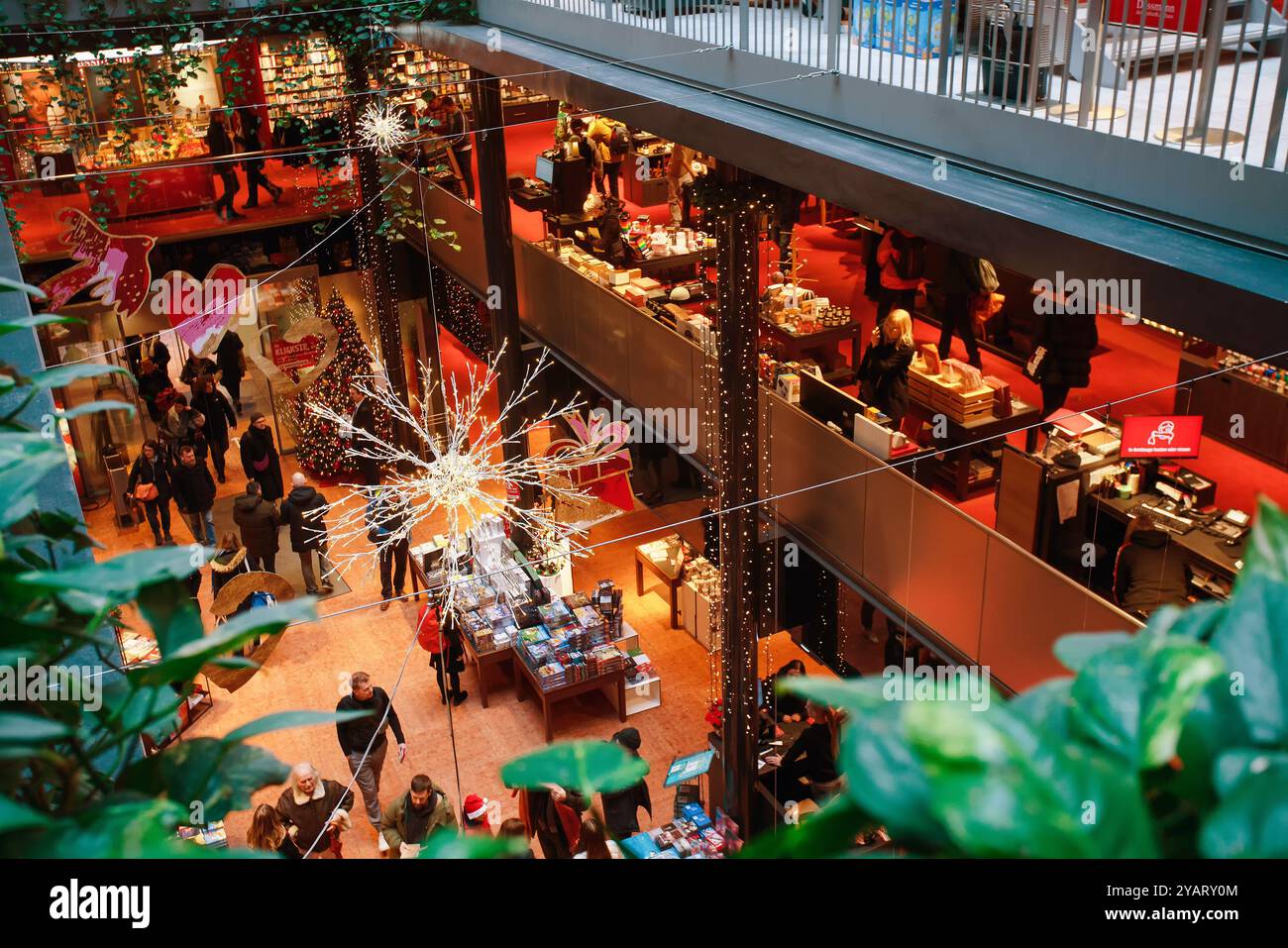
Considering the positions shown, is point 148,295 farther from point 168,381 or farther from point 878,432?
point 878,432

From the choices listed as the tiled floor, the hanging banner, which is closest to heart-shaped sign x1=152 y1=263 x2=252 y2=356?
the hanging banner

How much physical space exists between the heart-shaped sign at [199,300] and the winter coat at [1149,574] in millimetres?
7530

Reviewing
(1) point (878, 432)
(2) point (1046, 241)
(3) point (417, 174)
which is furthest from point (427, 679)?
(2) point (1046, 241)

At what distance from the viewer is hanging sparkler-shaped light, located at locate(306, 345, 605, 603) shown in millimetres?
7230

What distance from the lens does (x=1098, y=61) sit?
3.73 meters

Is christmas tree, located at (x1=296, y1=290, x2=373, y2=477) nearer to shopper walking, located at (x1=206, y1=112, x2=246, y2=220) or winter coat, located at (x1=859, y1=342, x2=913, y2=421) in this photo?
shopper walking, located at (x1=206, y1=112, x2=246, y2=220)

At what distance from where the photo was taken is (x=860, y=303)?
9906mm

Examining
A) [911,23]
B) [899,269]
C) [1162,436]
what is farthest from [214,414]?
[1162,436]

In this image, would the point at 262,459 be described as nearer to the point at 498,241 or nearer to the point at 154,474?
the point at 154,474

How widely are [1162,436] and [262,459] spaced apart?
6835mm

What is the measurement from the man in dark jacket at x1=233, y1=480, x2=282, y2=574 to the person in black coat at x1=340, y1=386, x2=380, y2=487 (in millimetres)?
1945

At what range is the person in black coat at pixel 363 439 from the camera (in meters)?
10.9

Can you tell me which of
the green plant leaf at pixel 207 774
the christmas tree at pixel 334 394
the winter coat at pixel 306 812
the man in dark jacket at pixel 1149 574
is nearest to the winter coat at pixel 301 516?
the christmas tree at pixel 334 394
